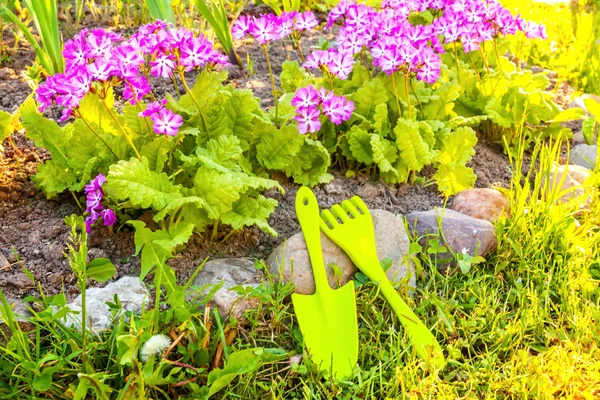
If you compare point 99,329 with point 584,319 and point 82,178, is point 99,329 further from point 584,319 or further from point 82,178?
point 584,319

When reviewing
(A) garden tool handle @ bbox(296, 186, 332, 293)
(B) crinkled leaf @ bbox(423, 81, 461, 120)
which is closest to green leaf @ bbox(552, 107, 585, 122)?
(B) crinkled leaf @ bbox(423, 81, 461, 120)

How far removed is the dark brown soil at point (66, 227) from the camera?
195 cm

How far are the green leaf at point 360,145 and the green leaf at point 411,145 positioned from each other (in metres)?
0.11

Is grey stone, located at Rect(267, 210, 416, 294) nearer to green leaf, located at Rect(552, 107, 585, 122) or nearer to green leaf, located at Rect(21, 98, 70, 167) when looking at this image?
green leaf, located at Rect(21, 98, 70, 167)

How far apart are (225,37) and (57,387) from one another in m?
1.69

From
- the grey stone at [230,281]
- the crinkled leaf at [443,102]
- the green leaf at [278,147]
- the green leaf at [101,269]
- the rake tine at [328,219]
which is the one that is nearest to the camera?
the green leaf at [101,269]

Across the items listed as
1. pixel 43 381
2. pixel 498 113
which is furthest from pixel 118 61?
pixel 498 113

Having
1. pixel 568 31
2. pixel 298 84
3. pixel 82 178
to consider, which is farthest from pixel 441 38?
pixel 82 178

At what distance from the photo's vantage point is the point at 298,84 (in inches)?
100

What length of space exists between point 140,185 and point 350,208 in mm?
698

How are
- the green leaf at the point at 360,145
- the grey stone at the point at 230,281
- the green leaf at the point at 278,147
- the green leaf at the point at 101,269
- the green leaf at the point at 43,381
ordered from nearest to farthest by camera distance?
the green leaf at the point at 43,381, the green leaf at the point at 101,269, the grey stone at the point at 230,281, the green leaf at the point at 278,147, the green leaf at the point at 360,145

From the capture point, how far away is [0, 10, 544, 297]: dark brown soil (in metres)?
1.95

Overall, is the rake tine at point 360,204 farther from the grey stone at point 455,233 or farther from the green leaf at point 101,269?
the green leaf at point 101,269

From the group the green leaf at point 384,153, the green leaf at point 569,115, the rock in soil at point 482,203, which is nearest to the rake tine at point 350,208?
the green leaf at point 384,153
